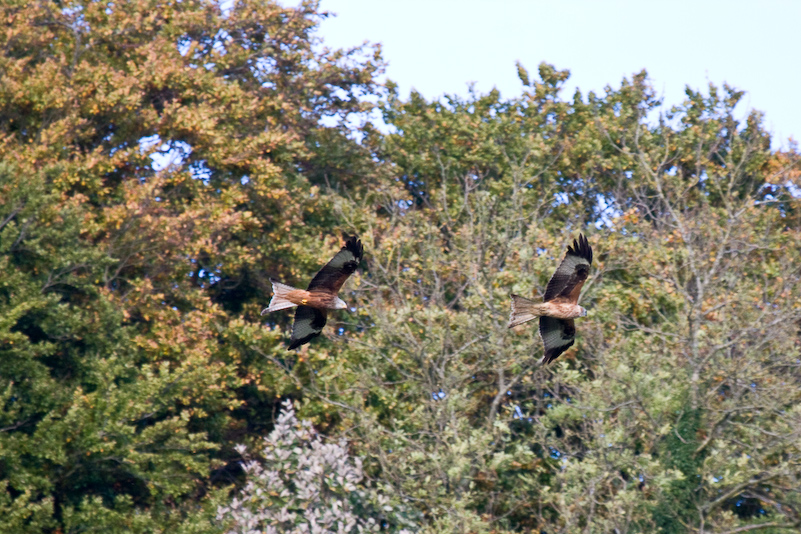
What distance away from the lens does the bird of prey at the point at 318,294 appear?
10008 millimetres

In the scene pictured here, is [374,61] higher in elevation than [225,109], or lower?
higher

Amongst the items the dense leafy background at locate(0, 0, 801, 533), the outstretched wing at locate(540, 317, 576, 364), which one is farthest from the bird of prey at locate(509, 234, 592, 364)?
the dense leafy background at locate(0, 0, 801, 533)

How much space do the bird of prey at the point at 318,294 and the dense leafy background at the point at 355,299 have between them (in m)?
4.18

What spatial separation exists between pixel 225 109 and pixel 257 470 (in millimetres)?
7788

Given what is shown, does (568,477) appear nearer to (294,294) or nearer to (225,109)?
(294,294)

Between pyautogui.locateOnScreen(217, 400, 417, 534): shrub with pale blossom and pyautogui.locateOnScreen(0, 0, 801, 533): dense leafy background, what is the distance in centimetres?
45

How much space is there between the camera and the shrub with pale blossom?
46.8 feet

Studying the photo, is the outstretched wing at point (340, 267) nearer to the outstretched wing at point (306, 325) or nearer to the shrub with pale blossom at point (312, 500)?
the outstretched wing at point (306, 325)

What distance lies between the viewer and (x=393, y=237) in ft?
56.3

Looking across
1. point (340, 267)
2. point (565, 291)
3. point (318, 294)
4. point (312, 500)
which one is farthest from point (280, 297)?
point (312, 500)

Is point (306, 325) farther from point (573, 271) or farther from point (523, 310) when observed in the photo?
point (573, 271)

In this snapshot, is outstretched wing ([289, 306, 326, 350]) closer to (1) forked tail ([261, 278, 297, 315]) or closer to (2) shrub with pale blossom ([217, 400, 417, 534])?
(1) forked tail ([261, 278, 297, 315])

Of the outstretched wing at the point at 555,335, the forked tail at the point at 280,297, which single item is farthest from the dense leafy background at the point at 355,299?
the forked tail at the point at 280,297

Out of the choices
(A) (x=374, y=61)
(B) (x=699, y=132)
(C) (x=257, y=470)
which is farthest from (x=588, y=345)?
(A) (x=374, y=61)
